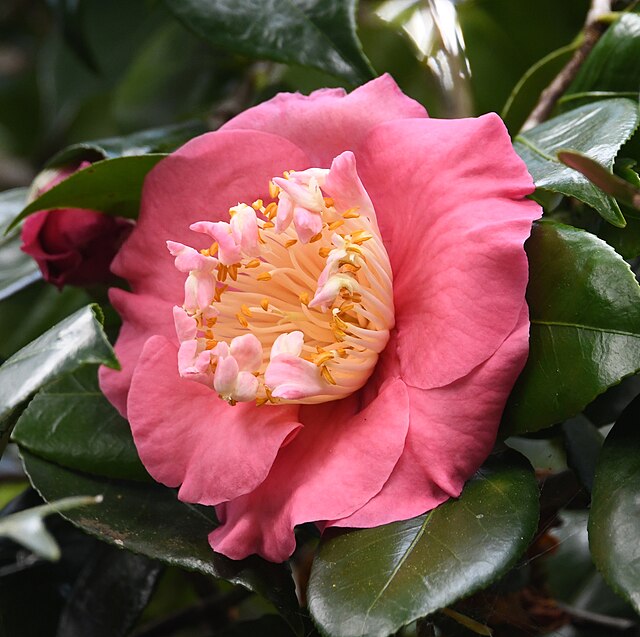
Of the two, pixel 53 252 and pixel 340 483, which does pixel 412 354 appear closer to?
pixel 340 483

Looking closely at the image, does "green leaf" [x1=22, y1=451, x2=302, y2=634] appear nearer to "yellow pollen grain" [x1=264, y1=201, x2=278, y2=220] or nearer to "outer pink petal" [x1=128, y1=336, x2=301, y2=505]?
"outer pink petal" [x1=128, y1=336, x2=301, y2=505]

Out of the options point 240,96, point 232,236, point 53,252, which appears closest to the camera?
point 232,236

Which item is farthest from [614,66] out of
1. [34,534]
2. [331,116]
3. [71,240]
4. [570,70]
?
[34,534]

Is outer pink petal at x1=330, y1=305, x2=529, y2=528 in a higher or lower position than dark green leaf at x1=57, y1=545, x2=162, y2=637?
higher

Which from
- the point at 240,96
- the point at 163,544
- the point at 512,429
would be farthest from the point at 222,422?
the point at 240,96

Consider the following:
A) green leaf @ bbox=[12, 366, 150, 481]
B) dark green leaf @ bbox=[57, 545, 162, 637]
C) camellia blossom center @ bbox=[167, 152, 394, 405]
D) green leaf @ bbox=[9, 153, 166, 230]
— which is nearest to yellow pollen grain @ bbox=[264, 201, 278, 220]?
camellia blossom center @ bbox=[167, 152, 394, 405]

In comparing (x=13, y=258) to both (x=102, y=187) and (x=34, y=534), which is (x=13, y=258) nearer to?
(x=102, y=187)
